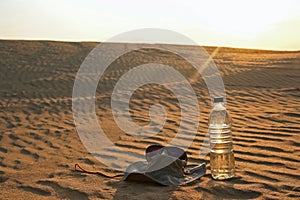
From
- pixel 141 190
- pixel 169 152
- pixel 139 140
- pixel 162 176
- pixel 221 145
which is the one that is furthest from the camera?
pixel 139 140

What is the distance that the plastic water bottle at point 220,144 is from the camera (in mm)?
4282

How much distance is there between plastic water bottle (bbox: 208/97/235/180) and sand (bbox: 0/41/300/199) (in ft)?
0.42

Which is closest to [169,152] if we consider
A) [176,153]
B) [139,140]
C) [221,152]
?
[176,153]

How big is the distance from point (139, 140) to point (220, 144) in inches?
73.5

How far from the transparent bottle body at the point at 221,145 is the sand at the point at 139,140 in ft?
0.41

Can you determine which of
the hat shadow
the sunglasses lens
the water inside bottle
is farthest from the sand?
the sunglasses lens

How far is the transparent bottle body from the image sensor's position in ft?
14.1

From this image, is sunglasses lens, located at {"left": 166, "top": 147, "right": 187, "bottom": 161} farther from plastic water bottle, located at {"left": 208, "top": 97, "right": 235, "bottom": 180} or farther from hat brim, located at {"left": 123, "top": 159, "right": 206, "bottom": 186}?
plastic water bottle, located at {"left": 208, "top": 97, "right": 235, "bottom": 180}

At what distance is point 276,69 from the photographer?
14711 millimetres

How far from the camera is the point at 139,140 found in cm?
627

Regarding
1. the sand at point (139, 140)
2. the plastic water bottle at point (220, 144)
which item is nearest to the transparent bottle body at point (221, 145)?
the plastic water bottle at point (220, 144)

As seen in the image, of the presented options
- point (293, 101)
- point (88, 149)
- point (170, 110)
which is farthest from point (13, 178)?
point (293, 101)

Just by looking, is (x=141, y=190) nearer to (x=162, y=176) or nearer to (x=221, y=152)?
(x=162, y=176)

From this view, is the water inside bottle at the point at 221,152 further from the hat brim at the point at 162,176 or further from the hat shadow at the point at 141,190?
the hat shadow at the point at 141,190
